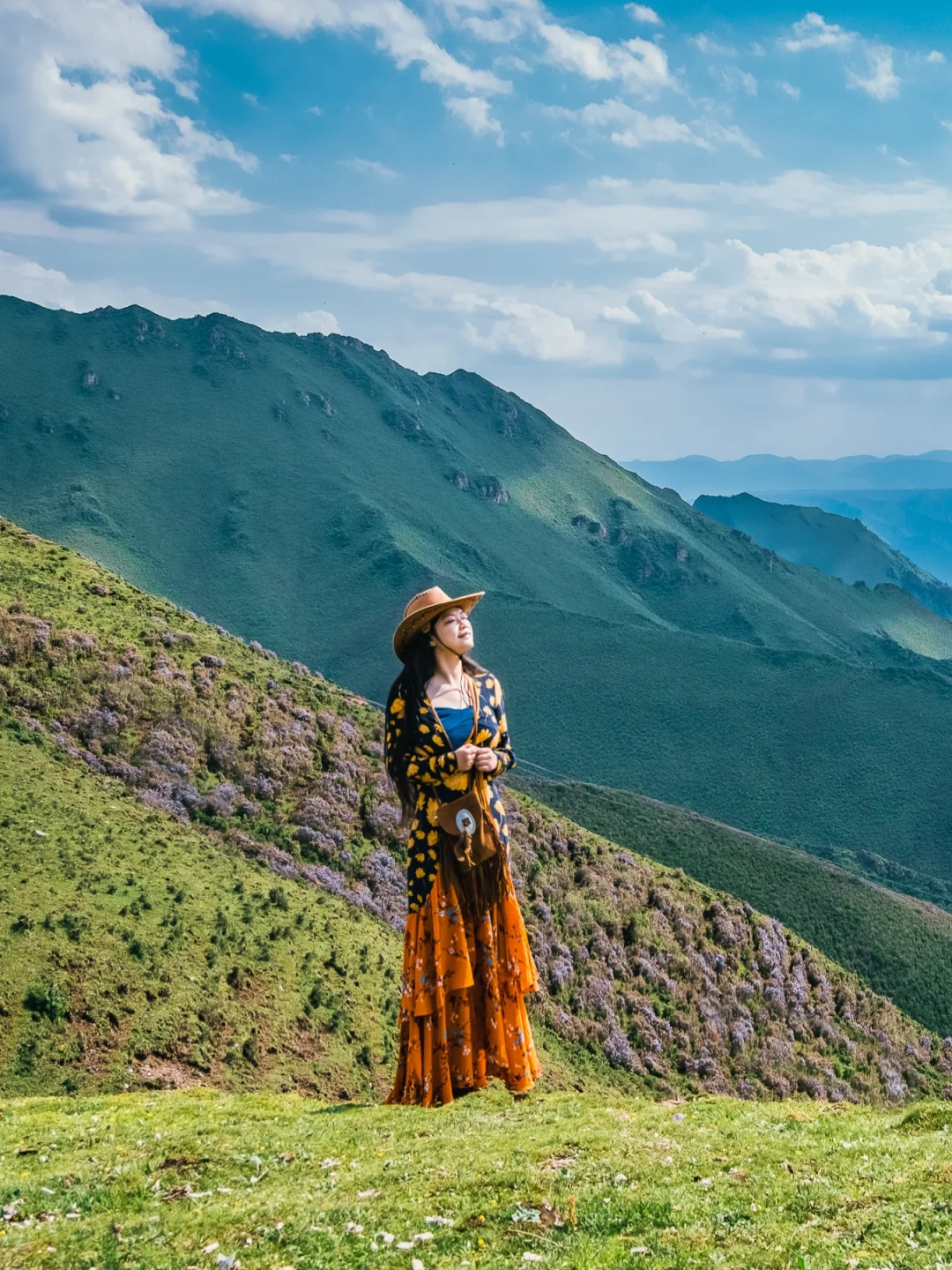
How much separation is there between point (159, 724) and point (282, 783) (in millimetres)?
4981

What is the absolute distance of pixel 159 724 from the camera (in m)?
39.3

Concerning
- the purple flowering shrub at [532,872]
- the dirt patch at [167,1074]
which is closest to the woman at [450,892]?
the dirt patch at [167,1074]

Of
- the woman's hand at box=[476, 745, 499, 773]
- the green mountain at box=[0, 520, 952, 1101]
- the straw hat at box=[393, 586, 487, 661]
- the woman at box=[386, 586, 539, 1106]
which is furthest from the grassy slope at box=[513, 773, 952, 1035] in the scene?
the straw hat at box=[393, 586, 487, 661]

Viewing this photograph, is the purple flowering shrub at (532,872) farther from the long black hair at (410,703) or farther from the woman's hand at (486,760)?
the woman's hand at (486,760)

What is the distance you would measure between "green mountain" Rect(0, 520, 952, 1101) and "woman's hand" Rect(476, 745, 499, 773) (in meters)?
13.4

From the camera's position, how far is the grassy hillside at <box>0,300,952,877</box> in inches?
4286

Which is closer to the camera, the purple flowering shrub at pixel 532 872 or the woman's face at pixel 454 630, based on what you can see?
the woman's face at pixel 454 630

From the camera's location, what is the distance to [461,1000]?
13.8 metres

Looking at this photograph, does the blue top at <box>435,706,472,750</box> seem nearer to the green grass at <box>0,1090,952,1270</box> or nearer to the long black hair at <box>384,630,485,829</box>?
the long black hair at <box>384,630,485,829</box>

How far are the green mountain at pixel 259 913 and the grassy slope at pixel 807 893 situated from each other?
2.87 metres

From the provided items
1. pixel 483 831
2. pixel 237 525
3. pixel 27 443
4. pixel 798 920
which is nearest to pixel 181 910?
pixel 483 831

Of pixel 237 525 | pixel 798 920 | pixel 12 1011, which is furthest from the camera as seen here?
pixel 237 525

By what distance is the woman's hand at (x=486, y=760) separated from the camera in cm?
1326

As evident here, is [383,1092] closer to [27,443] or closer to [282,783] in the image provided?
[282,783]
